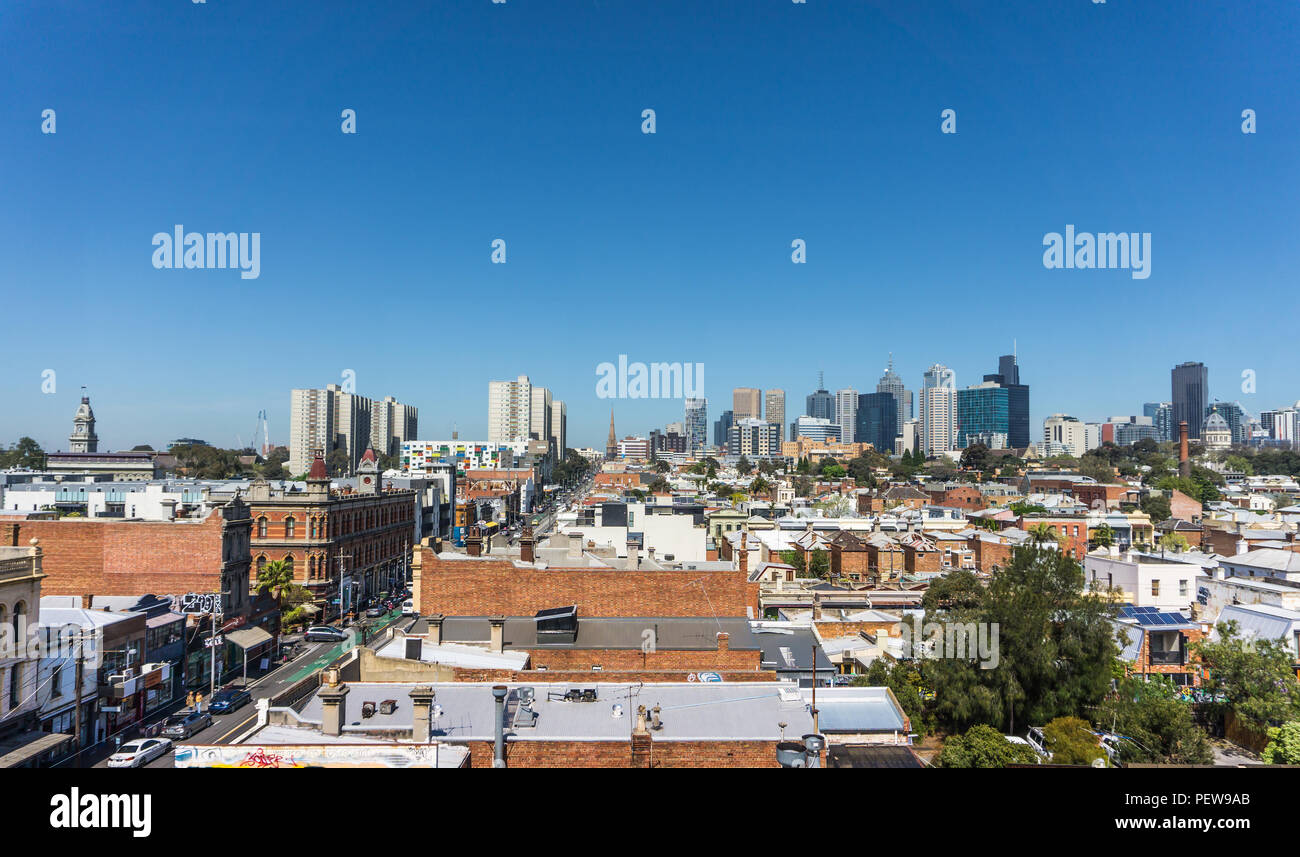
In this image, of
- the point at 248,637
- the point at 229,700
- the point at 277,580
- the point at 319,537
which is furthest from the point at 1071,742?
the point at 319,537

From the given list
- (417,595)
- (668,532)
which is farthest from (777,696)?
(668,532)

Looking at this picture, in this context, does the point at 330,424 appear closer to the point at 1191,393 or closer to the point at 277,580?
the point at 277,580

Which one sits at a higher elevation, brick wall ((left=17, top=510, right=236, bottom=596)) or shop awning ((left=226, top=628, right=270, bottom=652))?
brick wall ((left=17, top=510, right=236, bottom=596))

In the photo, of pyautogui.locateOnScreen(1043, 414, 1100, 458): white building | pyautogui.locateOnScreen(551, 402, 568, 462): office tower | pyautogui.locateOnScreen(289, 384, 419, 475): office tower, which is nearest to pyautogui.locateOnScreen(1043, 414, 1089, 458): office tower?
pyautogui.locateOnScreen(1043, 414, 1100, 458): white building

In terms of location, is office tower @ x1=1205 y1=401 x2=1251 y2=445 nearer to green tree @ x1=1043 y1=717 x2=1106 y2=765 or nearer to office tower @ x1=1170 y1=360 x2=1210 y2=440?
office tower @ x1=1170 y1=360 x2=1210 y2=440

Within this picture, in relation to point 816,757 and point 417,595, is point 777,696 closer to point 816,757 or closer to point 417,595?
point 816,757
